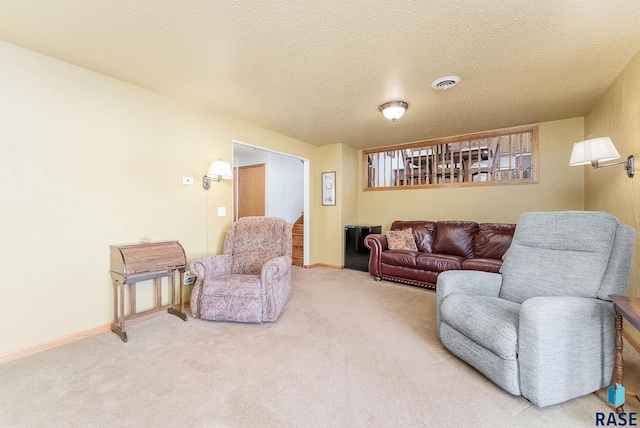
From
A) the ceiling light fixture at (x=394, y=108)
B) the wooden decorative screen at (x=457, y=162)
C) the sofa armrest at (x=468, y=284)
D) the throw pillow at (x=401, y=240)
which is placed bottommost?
the sofa armrest at (x=468, y=284)

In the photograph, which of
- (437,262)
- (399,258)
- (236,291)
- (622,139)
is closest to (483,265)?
(437,262)

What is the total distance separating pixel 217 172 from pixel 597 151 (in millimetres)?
3629

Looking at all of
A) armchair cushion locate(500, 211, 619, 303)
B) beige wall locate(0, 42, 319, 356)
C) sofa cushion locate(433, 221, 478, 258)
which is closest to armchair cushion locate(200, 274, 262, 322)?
beige wall locate(0, 42, 319, 356)

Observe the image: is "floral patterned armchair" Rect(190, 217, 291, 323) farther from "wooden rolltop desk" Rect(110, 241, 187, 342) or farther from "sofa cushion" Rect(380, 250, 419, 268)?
"sofa cushion" Rect(380, 250, 419, 268)

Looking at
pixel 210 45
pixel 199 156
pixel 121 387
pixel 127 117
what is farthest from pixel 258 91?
pixel 121 387

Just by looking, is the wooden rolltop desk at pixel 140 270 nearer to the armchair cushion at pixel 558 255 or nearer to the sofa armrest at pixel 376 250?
the sofa armrest at pixel 376 250

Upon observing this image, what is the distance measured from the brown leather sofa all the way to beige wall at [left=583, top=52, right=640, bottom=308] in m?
1.05

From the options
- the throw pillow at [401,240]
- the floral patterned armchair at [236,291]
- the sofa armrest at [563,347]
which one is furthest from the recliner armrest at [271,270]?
the throw pillow at [401,240]

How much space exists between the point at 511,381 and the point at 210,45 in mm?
2994

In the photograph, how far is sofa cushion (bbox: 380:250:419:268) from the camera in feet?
12.9

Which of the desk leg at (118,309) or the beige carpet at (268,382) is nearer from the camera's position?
the beige carpet at (268,382)

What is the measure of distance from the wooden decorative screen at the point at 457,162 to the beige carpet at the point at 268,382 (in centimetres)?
272

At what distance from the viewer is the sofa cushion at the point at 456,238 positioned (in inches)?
154

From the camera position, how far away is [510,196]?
4.05 metres
